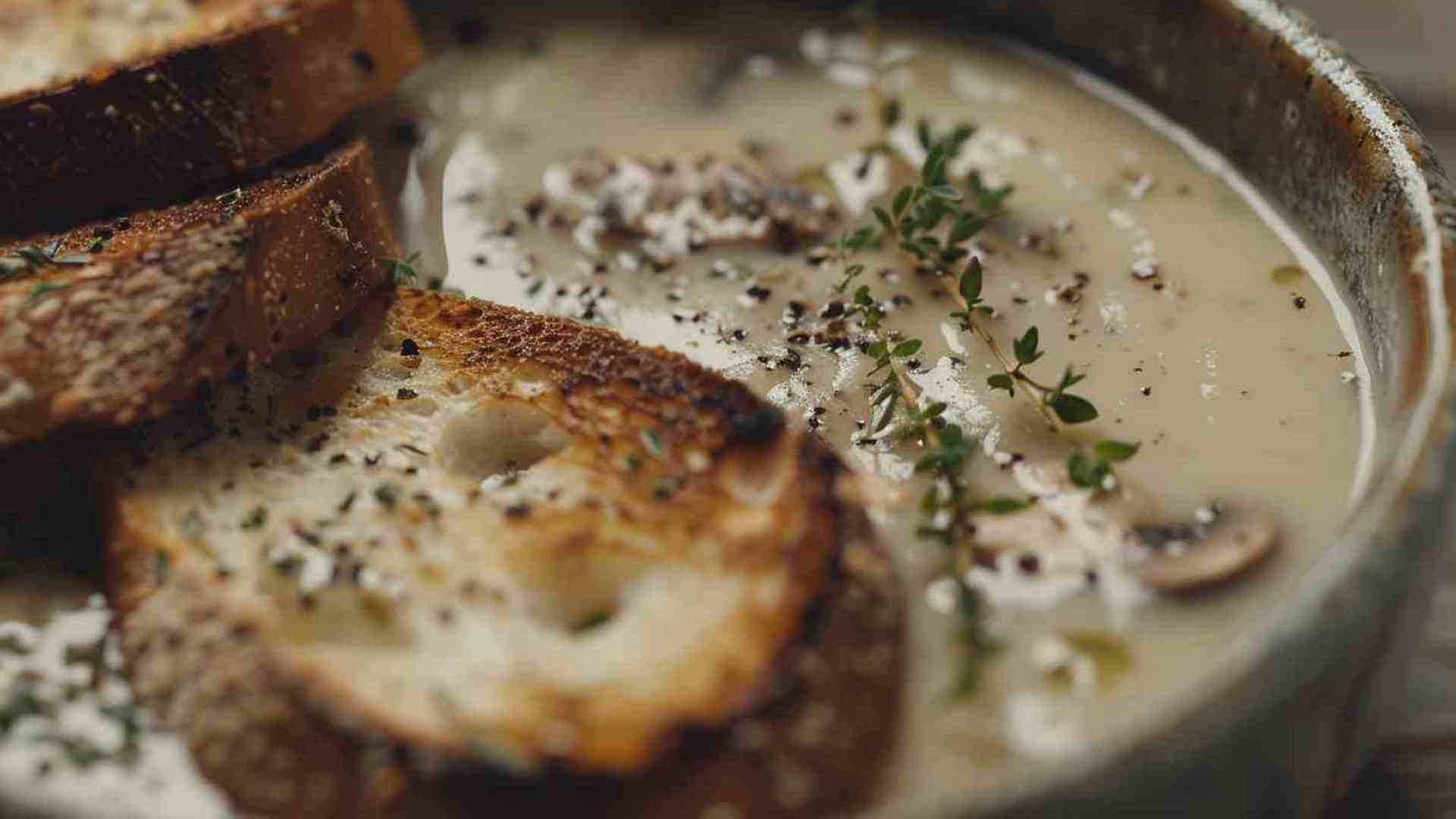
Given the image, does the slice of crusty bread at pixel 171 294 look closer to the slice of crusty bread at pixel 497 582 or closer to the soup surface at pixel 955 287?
the slice of crusty bread at pixel 497 582

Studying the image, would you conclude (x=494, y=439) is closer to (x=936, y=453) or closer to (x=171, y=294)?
(x=171, y=294)

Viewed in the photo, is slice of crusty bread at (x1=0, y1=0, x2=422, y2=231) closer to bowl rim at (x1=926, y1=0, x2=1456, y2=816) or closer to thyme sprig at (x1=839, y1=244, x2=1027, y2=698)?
thyme sprig at (x1=839, y1=244, x2=1027, y2=698)

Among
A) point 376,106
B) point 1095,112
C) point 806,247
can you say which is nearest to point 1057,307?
point 806,247

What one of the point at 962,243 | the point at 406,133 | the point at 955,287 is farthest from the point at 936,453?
the point at 406,133

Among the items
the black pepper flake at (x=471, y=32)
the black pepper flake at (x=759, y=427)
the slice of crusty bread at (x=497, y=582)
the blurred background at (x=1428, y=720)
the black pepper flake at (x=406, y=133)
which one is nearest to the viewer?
the slice of crusty bread at (x=497, y=582)

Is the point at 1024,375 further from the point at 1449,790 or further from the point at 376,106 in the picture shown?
the point at 376,106

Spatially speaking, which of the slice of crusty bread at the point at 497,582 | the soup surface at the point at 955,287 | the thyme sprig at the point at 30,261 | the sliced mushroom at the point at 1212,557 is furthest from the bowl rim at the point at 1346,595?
the thyme sprig at the point at 30,261

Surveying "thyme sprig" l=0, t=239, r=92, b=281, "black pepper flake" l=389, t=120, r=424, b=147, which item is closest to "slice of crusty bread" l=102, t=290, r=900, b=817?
"thyme sprig" l=0, t=239, r=92, b=281

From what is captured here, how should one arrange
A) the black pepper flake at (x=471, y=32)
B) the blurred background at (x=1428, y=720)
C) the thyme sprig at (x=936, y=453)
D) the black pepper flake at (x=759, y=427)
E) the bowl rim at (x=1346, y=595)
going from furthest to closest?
the black pepper flake at (x=471, y=32) → the blurred background at (x=1428, y=720) → the black pepper flake at (x=759, y=427) → the thyme sprig at (x=936, y=453) → the bowl rim at (x=1346, y=595)

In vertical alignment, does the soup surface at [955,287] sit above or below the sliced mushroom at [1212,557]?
above

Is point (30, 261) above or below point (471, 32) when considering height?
below
